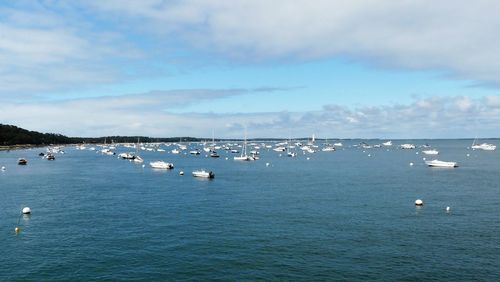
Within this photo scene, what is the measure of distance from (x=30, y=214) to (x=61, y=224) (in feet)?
35.9

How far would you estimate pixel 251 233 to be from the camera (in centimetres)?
6294

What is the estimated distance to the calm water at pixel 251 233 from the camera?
47.5 metres

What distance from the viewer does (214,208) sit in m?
83.0

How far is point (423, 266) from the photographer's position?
48500 mm

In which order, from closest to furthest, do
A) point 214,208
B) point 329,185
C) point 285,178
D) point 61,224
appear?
point 61,224, point 214,208, point 329,185, point 285,178

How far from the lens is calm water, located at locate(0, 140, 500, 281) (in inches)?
1871

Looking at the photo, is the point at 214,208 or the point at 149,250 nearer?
the point at 149,250

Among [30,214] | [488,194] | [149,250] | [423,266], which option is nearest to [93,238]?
[149,250]

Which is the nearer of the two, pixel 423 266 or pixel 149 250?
pixel 423 266

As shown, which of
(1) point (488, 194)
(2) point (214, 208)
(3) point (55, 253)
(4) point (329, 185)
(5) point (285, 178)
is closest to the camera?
(3) point (55, 253)

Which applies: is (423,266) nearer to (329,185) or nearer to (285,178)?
(329,185)

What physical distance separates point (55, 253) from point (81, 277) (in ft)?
32.7

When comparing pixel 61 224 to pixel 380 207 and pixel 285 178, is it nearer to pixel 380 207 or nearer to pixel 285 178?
pixel 380 207

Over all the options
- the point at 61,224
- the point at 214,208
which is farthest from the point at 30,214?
the point at 214,208
